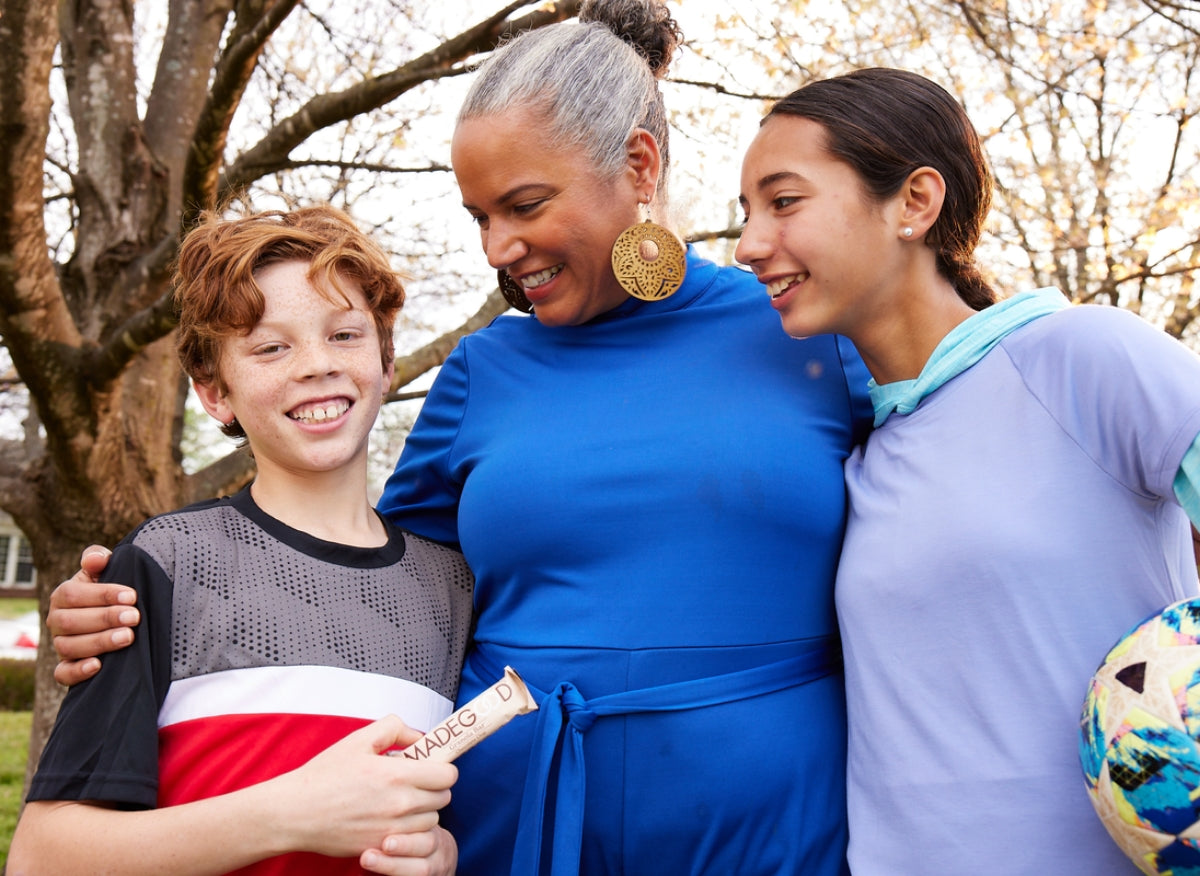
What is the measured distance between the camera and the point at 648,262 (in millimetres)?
2250

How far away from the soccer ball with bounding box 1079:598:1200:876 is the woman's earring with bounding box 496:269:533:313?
1.40m

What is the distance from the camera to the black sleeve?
1.61 metres

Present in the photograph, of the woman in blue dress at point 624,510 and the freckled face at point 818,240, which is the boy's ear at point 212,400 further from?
the freckled face at point 818,240

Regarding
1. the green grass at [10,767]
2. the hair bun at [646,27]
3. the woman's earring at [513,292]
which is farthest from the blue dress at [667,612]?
the green grass at [10,767]

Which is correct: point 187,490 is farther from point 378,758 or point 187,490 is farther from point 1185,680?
point 1185,680

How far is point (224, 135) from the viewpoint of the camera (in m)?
4.39

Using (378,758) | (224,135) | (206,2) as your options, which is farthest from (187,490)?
(378,758)

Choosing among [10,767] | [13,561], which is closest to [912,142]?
[10,767]

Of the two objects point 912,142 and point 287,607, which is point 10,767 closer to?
point 287,607

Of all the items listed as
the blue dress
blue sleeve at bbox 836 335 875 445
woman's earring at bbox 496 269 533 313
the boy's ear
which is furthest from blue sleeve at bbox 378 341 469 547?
blue sleeve at bbox 836 335 875 445

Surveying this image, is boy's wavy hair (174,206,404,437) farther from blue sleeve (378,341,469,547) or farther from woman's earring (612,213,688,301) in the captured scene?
woman's earring (612,213,688,301)

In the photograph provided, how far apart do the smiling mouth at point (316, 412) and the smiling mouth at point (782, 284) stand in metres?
0.87

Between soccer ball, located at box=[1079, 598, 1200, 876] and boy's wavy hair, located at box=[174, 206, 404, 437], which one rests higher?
boy's wavy hair, located at box=[174, 206, 404, 437]

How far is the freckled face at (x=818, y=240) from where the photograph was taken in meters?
2.00
